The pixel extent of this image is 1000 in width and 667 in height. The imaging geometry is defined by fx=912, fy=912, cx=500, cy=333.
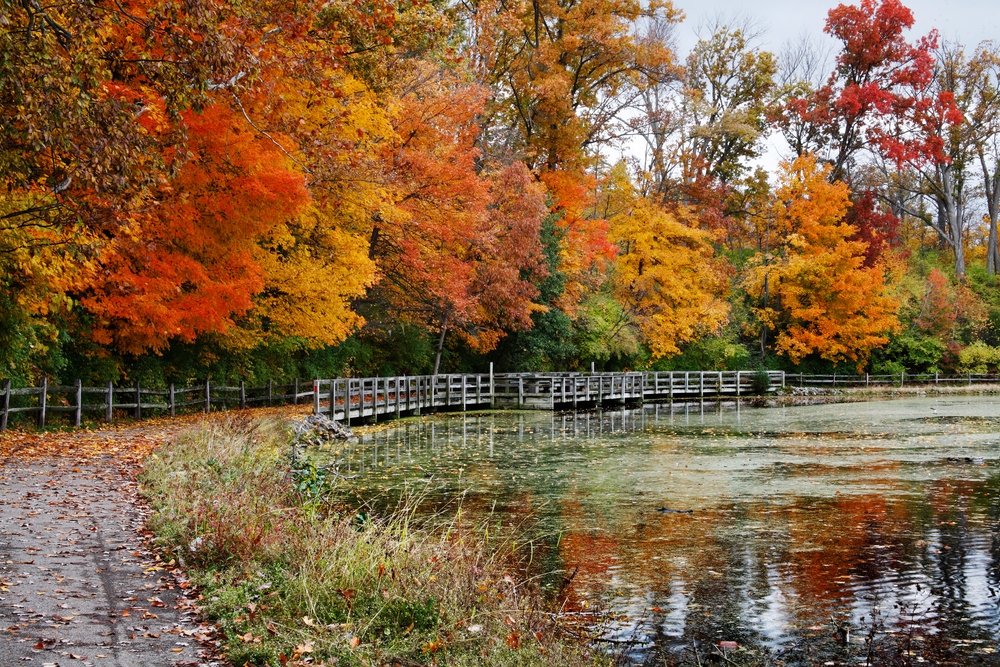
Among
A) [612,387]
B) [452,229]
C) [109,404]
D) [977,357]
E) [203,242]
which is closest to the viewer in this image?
[203,242]

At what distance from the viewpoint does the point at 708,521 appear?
1184 centimetres

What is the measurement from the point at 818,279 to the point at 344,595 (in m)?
44.2

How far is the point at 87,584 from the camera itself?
6.90 metres

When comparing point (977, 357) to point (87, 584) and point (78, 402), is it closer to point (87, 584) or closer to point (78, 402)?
point (78, 402)

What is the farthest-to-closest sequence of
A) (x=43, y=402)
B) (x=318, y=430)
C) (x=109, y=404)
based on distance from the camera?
(x=318, y=430), (x=109, y=404), (x=43, y=402)

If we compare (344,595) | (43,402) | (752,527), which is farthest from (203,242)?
(344,595)

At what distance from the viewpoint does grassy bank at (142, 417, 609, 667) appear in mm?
5867

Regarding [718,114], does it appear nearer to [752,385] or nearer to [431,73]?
[752,385]

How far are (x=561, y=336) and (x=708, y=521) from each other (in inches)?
980

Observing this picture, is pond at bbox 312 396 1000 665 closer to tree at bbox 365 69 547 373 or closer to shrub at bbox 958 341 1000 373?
tree at bbox 365 69 547 373

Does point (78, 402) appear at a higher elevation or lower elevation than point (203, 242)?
lower

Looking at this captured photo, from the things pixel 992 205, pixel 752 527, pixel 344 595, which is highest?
pixel 992 205

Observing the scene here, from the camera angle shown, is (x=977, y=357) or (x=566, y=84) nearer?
(x=566, y=84)

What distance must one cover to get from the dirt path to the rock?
24.3ft
